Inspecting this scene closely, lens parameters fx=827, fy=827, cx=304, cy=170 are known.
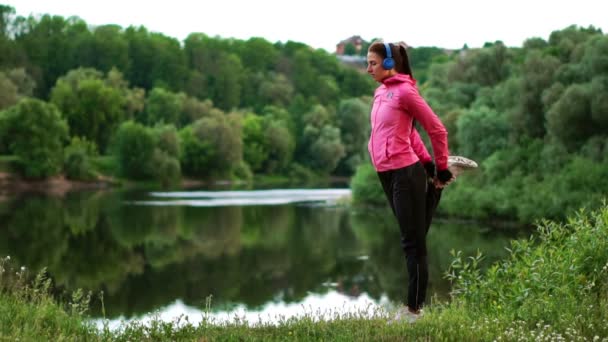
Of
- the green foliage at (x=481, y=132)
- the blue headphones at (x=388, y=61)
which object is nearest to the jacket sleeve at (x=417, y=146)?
the blue headphones at (x=388, y=61)

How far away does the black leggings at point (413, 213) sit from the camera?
601cm

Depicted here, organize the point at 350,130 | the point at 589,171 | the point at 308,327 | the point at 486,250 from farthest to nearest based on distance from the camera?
the point at 350,130, the point at 589,171, the point at 486,250, the point at 308,327

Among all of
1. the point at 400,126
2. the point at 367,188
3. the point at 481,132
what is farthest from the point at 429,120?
the point at 367,188

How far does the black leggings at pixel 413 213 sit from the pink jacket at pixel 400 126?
0.30 ft

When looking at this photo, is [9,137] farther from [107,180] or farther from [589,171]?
[589,171]

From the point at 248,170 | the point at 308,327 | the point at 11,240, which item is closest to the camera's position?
the point at 308,327

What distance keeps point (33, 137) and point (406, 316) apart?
63.7 meters

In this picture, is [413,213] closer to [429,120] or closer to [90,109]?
[429,120]

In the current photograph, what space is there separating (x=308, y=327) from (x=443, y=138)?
66.8 inches

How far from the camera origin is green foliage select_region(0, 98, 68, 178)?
64750 millimetres

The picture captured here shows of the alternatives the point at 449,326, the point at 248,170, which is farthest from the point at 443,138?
the point at 248,170

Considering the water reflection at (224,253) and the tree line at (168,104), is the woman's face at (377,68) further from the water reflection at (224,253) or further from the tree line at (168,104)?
the tree line at (168,104)

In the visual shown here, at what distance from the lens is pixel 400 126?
6062 millimetres

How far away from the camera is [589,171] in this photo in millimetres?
28234
